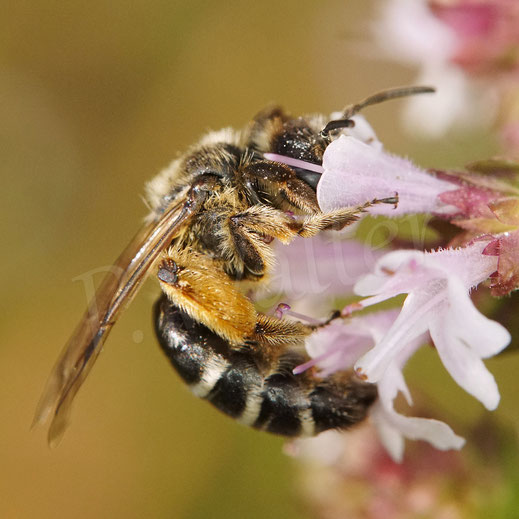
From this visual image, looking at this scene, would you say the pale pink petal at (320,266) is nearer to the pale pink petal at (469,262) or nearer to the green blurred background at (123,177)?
the pale pink petal at (469,262)

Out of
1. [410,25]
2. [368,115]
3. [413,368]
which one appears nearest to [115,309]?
[410,25]

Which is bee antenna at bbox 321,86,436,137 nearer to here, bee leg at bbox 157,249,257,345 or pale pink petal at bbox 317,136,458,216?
pale pink petal at bbox 317,136,458,216

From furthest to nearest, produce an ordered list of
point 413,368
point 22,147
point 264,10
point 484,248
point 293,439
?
point 22,147, point 264,10, point 413,368, point 293,439, point 484,248

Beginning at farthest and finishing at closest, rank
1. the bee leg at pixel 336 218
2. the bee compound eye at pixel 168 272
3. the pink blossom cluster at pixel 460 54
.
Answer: the pink blossom cluster at pixel 460 54, the bee compound eye at pixel 168 272, the bee leg at pixel 336 218

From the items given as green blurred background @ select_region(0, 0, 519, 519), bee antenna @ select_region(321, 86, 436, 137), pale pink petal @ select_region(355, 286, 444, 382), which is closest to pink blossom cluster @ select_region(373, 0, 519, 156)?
bee antenna @ select_region(321, 86, 436, 137)

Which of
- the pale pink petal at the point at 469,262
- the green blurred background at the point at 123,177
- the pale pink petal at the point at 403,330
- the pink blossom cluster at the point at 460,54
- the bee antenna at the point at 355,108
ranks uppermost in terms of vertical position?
the pink blossom cluster at the point at 460,54

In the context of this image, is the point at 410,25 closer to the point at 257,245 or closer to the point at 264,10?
the point at 257,245

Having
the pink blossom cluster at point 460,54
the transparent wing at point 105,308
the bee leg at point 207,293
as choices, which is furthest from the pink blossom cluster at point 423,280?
the pink blossom cluster at point 460,54

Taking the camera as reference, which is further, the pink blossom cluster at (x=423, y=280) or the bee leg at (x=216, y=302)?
the bee leg at (x=216, y=302)
